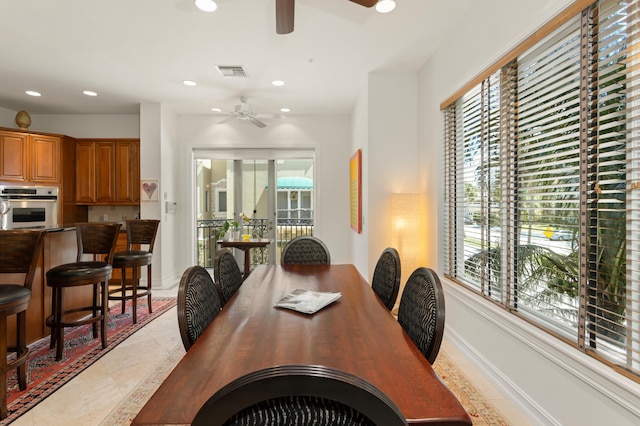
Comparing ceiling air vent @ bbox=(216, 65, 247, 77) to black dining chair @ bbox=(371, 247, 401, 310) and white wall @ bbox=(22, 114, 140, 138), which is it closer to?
white wall @ bbox=(22, 114, 140, 138)

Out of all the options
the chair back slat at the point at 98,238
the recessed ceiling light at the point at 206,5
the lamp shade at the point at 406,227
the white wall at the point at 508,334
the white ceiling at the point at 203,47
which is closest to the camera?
the white wall at the point at 508,334

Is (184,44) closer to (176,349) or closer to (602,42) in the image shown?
(176,349)

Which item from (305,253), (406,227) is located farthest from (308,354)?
(406,227)

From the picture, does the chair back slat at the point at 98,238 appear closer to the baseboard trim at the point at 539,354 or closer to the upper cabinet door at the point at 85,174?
the upper cabinet door at the point at 85,174

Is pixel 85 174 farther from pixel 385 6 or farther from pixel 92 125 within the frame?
pixel 385 6

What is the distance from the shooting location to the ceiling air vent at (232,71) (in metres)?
3.76

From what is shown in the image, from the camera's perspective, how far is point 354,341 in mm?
1220

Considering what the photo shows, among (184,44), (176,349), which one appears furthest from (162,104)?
(176,349)

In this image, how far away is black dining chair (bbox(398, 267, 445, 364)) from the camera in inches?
48.9

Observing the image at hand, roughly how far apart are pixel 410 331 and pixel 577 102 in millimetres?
1396

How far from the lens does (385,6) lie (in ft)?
8.52

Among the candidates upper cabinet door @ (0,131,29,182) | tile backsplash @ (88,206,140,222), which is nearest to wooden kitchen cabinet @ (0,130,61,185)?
upper cabinet door @ (0,131,29,182)

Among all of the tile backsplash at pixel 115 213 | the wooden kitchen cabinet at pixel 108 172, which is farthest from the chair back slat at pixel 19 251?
the tile backsplash at pixel 115 213

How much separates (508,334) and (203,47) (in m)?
3.57
